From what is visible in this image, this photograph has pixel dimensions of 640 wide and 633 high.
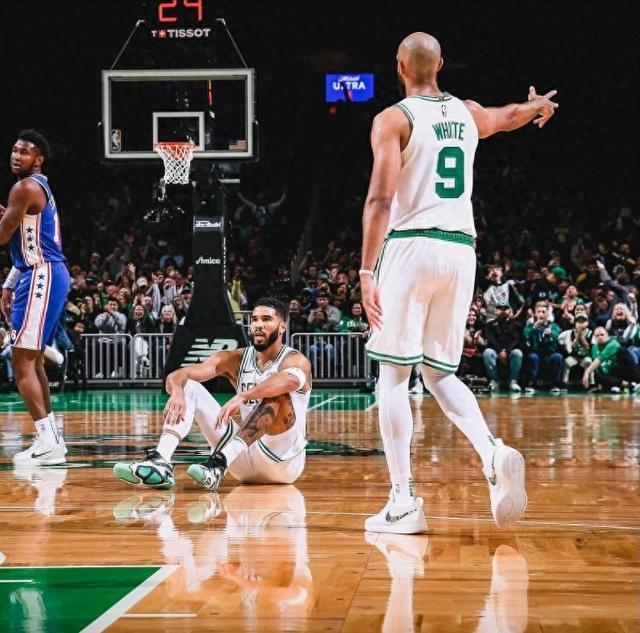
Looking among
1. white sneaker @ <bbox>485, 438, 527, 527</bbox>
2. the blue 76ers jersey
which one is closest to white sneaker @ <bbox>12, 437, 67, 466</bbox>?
the blue 76ers jersey

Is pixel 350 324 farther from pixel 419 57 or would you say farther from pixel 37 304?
pixel 419 57

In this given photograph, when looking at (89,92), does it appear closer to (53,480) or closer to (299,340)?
(299,340)

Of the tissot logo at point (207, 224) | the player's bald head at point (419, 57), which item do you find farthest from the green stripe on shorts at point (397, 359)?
the tissot logo at point (207, 224)

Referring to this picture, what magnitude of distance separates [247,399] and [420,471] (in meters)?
1.46

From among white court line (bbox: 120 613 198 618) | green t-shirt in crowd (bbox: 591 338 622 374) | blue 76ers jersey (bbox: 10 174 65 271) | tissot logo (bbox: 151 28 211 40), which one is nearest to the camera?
white court line (bbox: 120 613 198 618)

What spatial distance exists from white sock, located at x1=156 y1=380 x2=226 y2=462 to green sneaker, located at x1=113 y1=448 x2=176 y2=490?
6 centimetres

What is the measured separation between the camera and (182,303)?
19703 mm

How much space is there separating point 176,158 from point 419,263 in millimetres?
10299

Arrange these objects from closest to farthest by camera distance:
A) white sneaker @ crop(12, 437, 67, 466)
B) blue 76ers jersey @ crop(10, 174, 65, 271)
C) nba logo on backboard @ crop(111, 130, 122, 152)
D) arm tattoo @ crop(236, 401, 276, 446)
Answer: arm tattoo @ crop(236, 401, 276, 446) < white sneaker @ crop(12, 437, 67, 466) < blue 76ers jersey @ crop(10, 174, 65, 271) < nba logo on backboard @ crop(111, 130, 122, 152)

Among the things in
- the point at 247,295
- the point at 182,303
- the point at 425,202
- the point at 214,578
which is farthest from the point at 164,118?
the point at 214,578

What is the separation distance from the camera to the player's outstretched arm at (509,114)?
5484 mm

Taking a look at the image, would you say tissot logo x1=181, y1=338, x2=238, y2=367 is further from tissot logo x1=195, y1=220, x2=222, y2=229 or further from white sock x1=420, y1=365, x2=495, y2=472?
white sock x1=420, y1=365, x2=495, y2=472

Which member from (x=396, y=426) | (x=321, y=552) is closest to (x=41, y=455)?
(x=396, y=426)

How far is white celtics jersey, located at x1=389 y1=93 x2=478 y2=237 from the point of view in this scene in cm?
523
